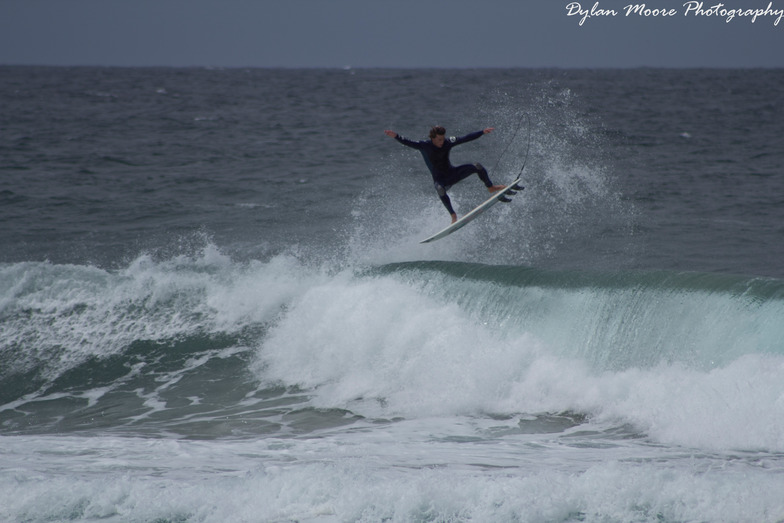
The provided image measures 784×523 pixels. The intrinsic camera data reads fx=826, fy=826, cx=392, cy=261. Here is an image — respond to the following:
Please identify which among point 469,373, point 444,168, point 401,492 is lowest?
point 401,492

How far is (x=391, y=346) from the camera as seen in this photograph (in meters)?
10.4

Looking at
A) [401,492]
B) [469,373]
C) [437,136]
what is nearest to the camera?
[401,492]

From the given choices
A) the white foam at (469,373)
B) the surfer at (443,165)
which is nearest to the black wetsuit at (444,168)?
the surfer at (443,165)

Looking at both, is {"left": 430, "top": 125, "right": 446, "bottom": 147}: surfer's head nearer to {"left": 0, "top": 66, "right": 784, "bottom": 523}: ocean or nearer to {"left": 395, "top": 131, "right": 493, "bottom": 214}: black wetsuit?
{"left": 395, "top": 131, "right": 493, "bottom": 214}: black wetsuit

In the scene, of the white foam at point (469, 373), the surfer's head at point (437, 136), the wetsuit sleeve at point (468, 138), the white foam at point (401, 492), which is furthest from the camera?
the surfer's head at point (437, 136)

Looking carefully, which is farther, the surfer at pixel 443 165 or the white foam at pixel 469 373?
the surfer at pixel 443 165

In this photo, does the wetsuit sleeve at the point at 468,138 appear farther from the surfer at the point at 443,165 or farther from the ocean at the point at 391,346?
the ocean at the point at 391,346

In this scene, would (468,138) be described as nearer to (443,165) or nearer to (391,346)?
(443,165)

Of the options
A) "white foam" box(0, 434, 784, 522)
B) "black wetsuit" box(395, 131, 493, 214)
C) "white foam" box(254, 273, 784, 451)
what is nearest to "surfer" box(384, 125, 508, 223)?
"black wetsuit" box(395, 131, 493, 214)

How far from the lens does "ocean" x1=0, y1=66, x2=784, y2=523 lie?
6.04 m

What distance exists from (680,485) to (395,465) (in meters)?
2.36

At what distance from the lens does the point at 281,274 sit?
12977 millimetres

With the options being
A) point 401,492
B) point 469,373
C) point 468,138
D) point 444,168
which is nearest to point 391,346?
point 469,373

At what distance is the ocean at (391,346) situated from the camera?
6043mm
